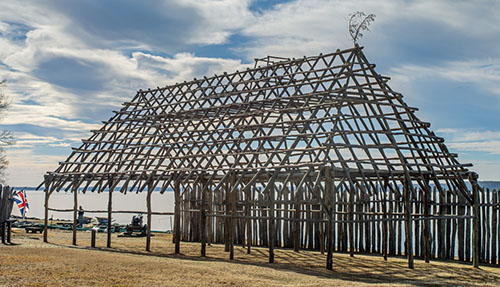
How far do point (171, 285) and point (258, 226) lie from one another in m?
13.8

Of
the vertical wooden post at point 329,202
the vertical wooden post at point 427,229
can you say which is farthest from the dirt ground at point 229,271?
the vertical wooden post at point 329,202

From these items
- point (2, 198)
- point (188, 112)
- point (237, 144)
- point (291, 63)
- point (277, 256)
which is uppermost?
point (291, 63)

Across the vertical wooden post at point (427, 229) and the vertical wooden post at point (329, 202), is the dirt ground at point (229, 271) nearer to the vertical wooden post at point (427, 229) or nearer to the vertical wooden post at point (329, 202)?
the vertical wooden post at point (427, 229)

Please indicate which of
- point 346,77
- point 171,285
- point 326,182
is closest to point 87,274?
point 171,285

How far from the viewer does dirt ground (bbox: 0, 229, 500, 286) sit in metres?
13.8

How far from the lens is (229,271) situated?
16328 millimetres

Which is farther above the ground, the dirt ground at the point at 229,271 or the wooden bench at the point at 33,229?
the dirt ground at the point at 229,271

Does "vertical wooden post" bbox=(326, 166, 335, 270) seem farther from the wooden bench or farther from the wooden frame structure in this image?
the wooden bench

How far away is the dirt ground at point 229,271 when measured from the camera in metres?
13.8

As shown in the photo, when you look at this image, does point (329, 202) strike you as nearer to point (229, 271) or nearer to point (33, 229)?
point (229, 271)

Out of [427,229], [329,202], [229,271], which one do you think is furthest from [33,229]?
[427,229]

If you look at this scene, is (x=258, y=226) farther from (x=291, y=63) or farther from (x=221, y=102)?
(x=291, y=63)

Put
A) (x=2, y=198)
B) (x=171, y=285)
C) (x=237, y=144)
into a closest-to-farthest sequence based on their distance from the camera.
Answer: (x=171, y=285) → (x=237, y=144) → (x=2, y=198)

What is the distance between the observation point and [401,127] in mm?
20562
